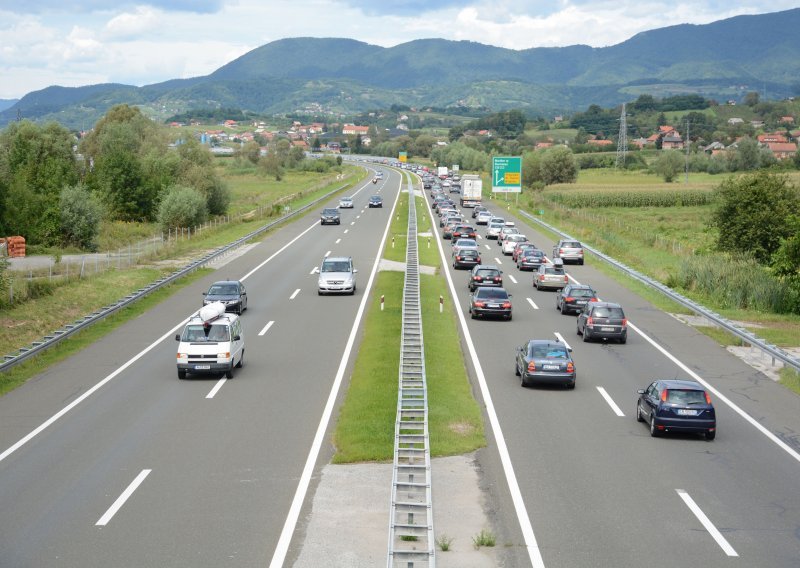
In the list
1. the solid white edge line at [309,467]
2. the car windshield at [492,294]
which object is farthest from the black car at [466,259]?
the solid white edge line at [309,467]

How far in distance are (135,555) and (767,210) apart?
1897 inches

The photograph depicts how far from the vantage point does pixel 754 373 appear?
28344 millimetres

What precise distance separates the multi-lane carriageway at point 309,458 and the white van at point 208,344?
510 mm

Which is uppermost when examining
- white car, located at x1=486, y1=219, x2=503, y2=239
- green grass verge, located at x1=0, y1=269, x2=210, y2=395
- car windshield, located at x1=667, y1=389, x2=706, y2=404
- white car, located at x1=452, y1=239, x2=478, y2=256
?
car windshield, located at x1=667, y1=389, x2=706, y2=404

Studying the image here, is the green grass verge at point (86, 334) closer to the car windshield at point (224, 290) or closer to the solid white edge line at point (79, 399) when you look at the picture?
the solid white edge line at point (79, 399)

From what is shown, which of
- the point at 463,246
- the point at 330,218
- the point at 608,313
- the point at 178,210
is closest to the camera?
the point at 608,313

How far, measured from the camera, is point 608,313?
32.3 metres

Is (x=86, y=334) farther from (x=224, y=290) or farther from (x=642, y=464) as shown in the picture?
(x=642, y=464)

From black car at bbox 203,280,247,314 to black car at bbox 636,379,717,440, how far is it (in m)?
19.5

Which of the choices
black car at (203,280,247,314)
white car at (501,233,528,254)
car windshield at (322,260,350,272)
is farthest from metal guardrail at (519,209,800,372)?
black car at (203,280,247,314)

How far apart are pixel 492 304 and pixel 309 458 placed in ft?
59.8

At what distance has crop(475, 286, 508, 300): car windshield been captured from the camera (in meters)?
36.6

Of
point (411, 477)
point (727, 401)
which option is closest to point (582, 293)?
point (727, 401)

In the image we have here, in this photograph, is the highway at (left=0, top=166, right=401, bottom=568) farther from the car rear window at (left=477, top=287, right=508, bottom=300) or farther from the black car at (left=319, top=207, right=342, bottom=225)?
the black car at (left=319, top=207, right=342, bottom=225)
